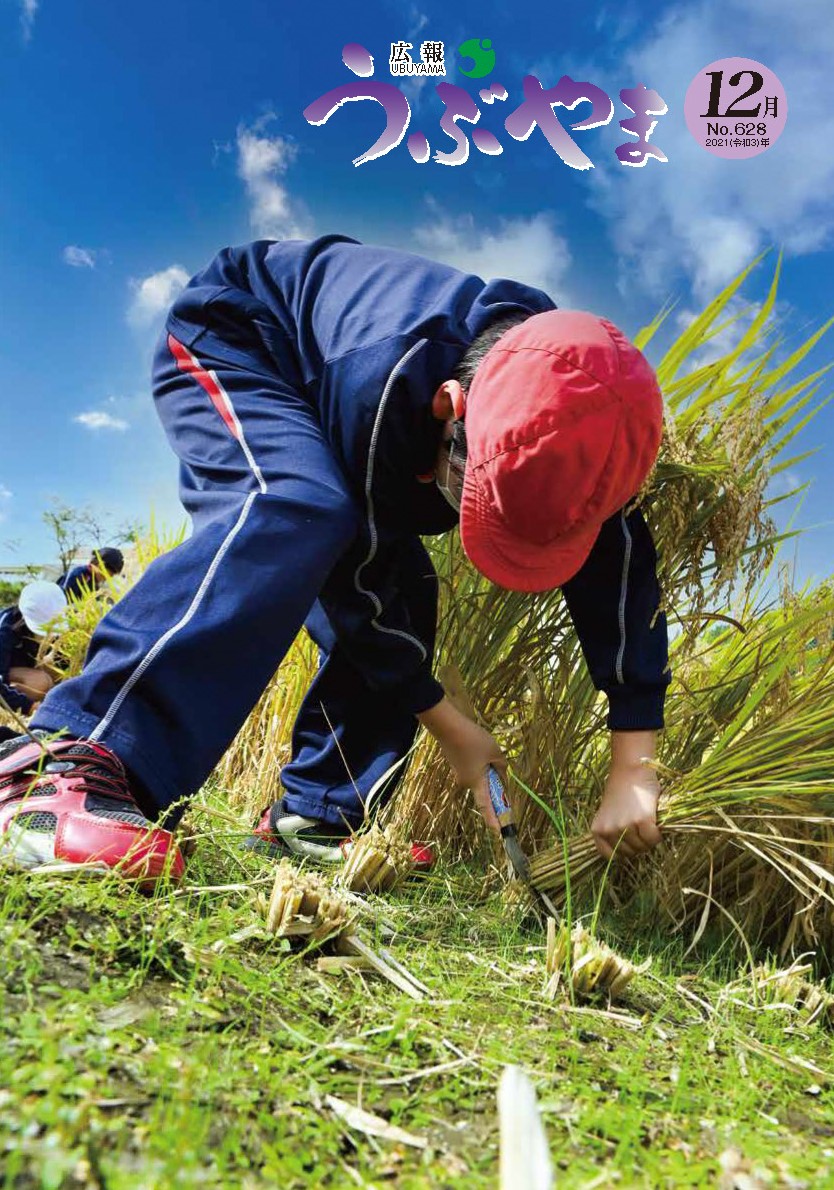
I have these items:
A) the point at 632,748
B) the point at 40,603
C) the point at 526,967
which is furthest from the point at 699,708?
the point at 40,603

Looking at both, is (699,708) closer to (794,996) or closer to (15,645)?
(794,996)

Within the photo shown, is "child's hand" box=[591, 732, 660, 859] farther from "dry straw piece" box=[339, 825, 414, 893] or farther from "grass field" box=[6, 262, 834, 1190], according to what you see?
"dry straw piece" box=[339, 825, 414, 893]

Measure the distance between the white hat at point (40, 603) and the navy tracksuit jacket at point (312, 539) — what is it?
2.78 m

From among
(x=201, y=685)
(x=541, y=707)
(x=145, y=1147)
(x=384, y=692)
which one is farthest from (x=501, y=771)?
(x=145, y=1147)

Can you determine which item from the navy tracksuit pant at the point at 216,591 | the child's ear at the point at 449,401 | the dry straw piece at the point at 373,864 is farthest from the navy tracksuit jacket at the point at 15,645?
the child's ear at the point at 449,401

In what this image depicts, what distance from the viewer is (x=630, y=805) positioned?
5.11 ft

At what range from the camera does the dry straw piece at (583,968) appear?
1.15 m

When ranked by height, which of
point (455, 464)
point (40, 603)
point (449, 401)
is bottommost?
point (40, 603)

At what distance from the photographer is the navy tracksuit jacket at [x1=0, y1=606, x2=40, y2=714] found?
443cm

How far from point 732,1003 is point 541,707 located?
0.74 meters

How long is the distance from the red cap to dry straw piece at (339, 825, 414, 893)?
0.53m

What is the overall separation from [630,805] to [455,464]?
72 cm

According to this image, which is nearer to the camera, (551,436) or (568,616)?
(551,436)

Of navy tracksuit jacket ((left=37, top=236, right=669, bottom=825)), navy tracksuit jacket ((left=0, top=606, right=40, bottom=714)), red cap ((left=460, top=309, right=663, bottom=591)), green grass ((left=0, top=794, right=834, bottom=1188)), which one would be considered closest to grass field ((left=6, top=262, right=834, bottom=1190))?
green grass ((left=0, top=794, right=834, bottom=1188))
